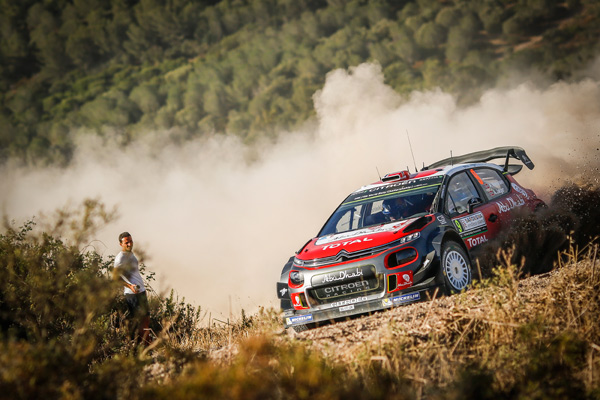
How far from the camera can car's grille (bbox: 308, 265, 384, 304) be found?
7.34 m

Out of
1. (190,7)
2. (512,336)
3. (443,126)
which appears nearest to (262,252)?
(443,126)

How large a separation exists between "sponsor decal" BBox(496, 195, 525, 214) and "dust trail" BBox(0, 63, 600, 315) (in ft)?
27.7

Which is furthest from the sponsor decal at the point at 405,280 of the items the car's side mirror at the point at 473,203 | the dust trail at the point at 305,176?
the dust trail at the point at 305,176

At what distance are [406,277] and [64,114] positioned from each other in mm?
61883

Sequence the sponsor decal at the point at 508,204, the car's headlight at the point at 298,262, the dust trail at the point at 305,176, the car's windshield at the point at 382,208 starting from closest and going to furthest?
the car's headlight at the point at 298,262 < the car's windshield at the point at 382,208 < the sponsor decal at the point at 508,204 < the dust trail at the point at 305,176

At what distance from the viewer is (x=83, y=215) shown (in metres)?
7.99

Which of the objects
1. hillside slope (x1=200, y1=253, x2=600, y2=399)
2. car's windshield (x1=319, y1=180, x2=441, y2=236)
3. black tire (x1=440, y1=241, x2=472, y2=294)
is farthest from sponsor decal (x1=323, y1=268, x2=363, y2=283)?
car's windshield (x1=319, y1=180, x2=441, y2=236)

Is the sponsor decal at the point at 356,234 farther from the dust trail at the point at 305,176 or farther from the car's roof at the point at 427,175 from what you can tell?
the dust trail at the point at 305,176

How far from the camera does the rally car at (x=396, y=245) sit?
7312 millimetres

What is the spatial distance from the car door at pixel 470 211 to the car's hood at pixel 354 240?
0.78 m

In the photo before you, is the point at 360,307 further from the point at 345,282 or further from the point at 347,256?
the point at 347,256

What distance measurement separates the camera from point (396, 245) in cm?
746

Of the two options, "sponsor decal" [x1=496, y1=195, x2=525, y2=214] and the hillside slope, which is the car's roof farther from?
the hillside slope

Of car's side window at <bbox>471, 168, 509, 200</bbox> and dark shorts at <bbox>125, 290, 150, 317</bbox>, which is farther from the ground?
car's side window at <bbox>471, 168, 509, 200</bbox>
